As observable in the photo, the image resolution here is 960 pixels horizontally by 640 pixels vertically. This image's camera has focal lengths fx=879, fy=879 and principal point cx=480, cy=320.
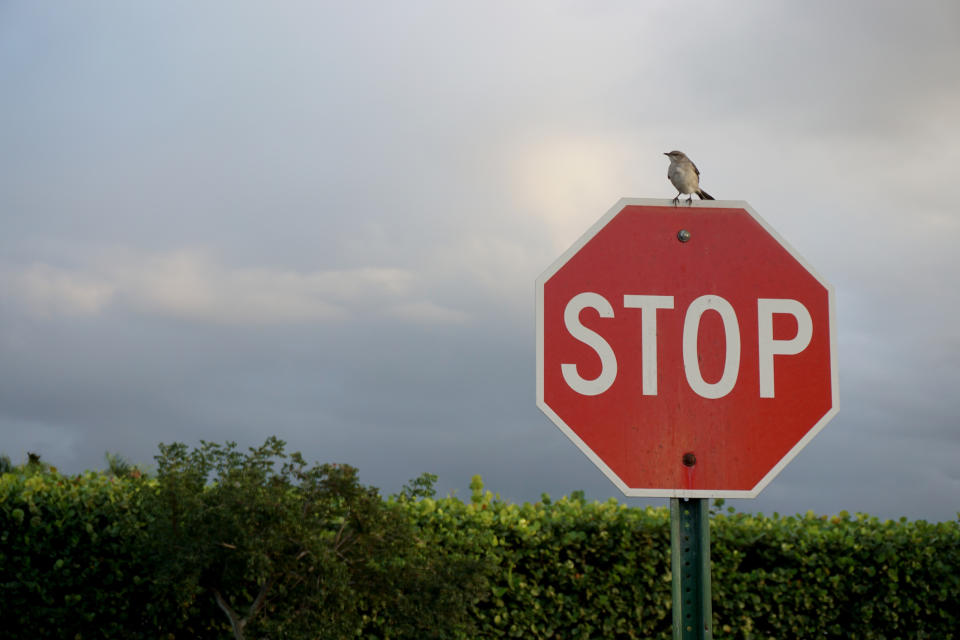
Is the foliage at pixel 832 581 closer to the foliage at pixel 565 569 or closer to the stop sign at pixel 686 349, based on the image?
the foliage at pixel 565 569

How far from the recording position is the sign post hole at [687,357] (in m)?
3.58

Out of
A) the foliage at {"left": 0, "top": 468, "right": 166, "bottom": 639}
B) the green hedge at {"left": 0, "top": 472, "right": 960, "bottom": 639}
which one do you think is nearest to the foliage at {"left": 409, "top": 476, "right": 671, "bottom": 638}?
the green hedge at {"left": 0, "top": 472, "right": 960, "bottom": 639}

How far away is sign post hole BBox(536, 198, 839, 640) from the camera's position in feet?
11.7

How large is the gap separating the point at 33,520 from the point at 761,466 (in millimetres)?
6534

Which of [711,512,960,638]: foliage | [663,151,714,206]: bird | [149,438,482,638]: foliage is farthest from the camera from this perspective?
[711,512,960,638]: foliage

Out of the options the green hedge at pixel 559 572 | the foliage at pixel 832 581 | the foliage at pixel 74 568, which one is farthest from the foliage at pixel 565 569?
the foliage at pixel 74 568

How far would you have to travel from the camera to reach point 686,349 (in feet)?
12.2

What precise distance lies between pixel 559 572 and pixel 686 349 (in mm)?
4495

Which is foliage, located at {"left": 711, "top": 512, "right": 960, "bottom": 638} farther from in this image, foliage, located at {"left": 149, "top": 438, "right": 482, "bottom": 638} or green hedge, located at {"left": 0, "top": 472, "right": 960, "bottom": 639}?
foliage, located at {"left": 149, "top": 438, "right": 482, "bottom": 638}

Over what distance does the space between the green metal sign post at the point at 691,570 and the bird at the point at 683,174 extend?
1.71 metres

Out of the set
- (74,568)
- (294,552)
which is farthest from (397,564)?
(74,568)

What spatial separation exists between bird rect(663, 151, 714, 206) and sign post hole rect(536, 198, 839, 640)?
0.68 metres

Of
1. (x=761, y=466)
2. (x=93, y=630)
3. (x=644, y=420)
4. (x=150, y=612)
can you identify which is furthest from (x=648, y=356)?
(x=93, y=630)

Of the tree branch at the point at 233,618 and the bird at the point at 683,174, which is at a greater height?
the bird at the point at 683,174
